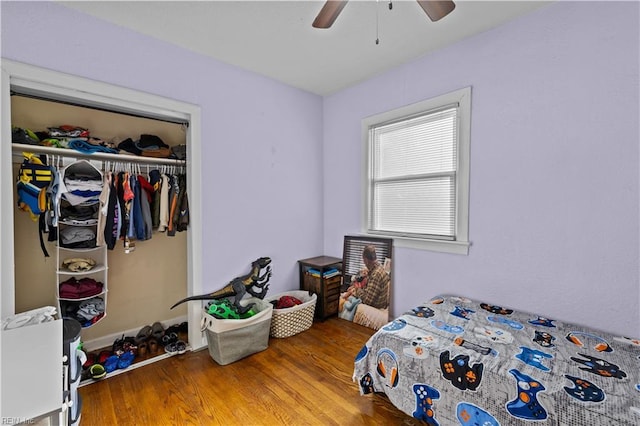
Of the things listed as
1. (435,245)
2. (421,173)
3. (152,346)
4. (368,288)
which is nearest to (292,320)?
(368,288)

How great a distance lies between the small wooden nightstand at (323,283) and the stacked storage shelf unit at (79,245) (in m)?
1.93

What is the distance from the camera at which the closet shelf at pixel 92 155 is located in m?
2.10

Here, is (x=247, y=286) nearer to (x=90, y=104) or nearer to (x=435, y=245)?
(x=435, y=245)

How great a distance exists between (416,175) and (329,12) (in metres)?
1.74

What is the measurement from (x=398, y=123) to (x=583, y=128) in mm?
1452

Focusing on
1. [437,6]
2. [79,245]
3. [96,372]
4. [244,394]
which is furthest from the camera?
[79,245]

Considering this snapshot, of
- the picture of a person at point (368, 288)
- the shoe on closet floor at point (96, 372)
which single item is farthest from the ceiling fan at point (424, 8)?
the shoe on closet floor at point (96, 372)

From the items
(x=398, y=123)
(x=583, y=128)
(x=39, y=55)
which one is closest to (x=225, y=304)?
(x=39, y=55)

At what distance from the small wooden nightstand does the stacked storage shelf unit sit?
1933 mm

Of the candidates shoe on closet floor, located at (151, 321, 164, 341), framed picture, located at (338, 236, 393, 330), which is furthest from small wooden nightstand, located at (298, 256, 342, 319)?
shoe on closet floor, located at (151, 321, 164, 341)

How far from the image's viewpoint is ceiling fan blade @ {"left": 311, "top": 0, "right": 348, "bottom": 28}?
146cm

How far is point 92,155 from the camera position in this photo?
2391 mm

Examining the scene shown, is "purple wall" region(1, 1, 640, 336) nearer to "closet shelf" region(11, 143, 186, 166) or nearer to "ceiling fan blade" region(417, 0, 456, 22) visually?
"closet shelf" region(11, 143, 186, 166)

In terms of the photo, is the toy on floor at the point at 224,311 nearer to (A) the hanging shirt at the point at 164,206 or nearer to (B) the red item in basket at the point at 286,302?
(B) the red item in basket at the point at 286,302
